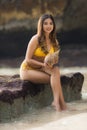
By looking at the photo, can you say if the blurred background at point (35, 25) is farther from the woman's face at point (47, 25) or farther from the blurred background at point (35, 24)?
the woman's face at point (47, 25)

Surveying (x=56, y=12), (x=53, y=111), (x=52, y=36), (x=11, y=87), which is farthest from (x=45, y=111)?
(x=56, y=12)

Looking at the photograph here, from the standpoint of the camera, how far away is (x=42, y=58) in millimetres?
6477

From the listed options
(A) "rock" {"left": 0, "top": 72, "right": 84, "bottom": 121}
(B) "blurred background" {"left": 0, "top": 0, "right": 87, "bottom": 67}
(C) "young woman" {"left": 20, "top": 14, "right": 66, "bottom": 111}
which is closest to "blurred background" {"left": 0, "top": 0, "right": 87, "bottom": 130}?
(B) "blurred background" {"left": 0, "top": 0, "right": 87, "bottom": 67}

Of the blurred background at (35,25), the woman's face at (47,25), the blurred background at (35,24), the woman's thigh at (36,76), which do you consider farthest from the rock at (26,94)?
the blurred background at (35,24)

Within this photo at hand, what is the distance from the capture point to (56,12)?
539 inches

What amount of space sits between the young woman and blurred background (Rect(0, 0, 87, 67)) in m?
6.91

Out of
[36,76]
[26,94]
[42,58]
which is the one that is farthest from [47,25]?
[26,94]

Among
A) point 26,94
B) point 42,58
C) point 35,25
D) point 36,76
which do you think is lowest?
point 26,94

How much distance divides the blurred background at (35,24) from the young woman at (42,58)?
272 inches

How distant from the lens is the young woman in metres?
6.32

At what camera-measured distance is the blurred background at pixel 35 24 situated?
1366 cm

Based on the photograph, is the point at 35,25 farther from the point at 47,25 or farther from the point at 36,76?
the point at 36,76

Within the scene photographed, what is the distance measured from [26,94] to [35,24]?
25.2 ft

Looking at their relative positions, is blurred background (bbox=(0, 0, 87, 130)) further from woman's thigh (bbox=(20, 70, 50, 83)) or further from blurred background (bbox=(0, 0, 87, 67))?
woman's thigh (bbox=(20, 70, 50, 83))
